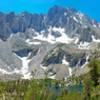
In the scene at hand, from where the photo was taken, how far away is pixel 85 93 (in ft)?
224

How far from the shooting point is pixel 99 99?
63156 millimetres

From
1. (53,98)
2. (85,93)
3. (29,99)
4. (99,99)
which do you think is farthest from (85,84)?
(53,98)

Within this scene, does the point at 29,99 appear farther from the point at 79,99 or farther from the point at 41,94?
the point at 79,99

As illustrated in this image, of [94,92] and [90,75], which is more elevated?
[90,75]

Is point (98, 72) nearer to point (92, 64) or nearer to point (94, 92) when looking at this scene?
point (92, 64)

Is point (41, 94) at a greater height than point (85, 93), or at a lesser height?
greater

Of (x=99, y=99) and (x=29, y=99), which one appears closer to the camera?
(x=99, y=99)

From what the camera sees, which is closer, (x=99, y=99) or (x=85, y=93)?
(x=99, y=99)

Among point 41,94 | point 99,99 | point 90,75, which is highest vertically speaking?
point 41,94

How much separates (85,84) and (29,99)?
29.2m

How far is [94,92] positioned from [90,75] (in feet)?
19.6

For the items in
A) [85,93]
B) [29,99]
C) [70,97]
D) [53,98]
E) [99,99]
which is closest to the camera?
[99,99]

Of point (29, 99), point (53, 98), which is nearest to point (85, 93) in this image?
point (29, 99)

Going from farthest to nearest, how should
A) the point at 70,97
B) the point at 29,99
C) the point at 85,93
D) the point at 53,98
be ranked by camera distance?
the point at 53,98 → the point at 29,99 → the point at 70,97 → the point at 85,93
